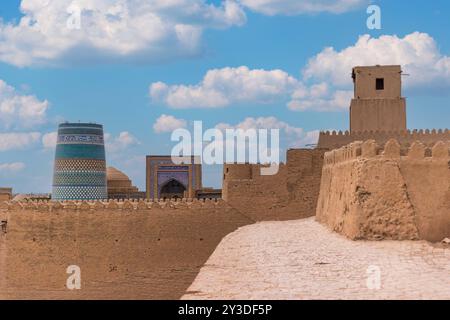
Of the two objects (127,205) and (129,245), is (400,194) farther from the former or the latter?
(127,205)

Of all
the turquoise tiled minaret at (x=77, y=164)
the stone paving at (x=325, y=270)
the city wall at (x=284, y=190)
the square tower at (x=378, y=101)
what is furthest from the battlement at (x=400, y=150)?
the turquoise tiled minaret at (x=77, y=164)

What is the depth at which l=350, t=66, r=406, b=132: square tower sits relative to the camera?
24.8 m

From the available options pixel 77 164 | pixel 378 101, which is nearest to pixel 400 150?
pixel 378 101

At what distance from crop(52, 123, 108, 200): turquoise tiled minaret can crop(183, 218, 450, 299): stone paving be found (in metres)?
20.5

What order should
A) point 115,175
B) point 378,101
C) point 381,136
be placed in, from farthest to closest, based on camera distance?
point 115,175
point 378,101
point 381,136

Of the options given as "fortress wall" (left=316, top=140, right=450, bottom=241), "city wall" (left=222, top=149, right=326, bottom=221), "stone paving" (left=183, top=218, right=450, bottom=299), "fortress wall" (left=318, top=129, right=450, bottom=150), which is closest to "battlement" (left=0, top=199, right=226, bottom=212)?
"city wall" (left=222, top=149, right=326, bottom=221)

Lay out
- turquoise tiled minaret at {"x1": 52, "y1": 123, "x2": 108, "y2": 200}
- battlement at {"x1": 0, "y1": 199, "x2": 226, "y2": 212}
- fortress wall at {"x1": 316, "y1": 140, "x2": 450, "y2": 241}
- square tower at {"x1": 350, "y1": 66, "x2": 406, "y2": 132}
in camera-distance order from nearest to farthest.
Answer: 1. fortress wall at {"x1": 316, "y1": 140, "x2": 450, "y2": 241}
2. battlement at {"x1": 0, "y1": 199, "x2": 226, "y2": 212}
3. square tower at {"x1": 350, "y1": 66, "x2": 406, "y2": 132}
4. turquoise tiled minaret at {"x1": 52, "y1": 123, "x2": 108, "y2": 200}

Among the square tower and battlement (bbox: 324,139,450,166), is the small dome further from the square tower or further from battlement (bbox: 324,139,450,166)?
battlement (bbox: 324,139,450,166)

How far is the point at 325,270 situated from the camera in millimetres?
9531

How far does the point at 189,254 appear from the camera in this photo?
65.3 ft

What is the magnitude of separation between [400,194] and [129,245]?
10.2m

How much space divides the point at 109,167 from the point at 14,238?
20.5m
